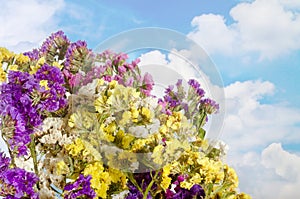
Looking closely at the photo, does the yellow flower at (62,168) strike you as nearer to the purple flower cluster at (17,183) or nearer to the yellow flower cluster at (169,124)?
the purple flower cluster at (17,183)

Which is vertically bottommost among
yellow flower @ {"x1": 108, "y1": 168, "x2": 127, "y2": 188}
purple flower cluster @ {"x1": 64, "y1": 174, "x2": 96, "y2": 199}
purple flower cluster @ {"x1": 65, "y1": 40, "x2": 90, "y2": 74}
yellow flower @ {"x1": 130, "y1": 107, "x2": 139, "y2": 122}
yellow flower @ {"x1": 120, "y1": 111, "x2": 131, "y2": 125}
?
purple flower cluster @ {"x1": 64, "y1": 174, "x2": 96, "y2": 199}

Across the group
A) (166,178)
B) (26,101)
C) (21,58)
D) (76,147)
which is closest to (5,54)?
(21,58)

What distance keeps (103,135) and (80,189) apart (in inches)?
5.7

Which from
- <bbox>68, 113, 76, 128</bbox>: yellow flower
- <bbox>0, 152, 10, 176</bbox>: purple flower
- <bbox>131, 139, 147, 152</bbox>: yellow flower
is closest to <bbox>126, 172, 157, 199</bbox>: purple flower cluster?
<bbox>131, 139, 147, 152</bbox>: yellow flower

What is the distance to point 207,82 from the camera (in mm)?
1499

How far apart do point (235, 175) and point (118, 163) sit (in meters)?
0.33

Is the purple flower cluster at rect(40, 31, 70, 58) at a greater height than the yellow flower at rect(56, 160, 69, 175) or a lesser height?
greater

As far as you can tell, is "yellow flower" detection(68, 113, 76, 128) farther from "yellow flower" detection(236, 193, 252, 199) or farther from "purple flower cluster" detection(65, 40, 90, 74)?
"yellow flower" detection(236, 193, 252, 199)

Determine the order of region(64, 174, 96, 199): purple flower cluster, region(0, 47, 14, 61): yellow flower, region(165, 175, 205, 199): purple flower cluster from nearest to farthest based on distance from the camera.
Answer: region(64, 174, 96, 199): purple flower cluster
region(165, 175, 205, 199): purple flower cluster
region(0, 47, 14, 61): yellow flower

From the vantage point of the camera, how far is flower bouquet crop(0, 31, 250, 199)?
1.37m

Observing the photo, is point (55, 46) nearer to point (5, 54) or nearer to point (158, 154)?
point (5, 54)

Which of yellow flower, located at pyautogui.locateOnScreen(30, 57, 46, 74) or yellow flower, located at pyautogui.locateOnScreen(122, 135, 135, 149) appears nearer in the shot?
yellow flower, located at pyautogui.locateOnScreen(122, 135, 135, 149)

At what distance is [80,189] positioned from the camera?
1.35 m

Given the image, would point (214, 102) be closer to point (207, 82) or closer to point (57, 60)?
point (207, 82)
